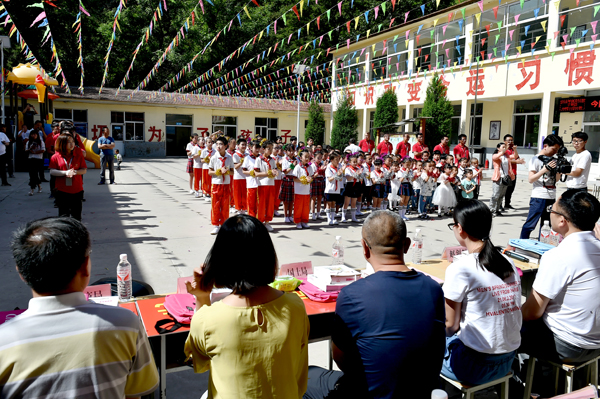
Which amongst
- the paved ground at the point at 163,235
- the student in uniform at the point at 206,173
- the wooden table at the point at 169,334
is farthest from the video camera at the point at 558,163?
the student in uniform at the point at 206,173

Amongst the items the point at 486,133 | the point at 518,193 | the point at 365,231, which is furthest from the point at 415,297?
the point at 486,133

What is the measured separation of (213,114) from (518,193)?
774 inches

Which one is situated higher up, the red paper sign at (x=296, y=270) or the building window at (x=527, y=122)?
the building window at (x=527, y=122)

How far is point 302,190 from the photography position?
8461 mm

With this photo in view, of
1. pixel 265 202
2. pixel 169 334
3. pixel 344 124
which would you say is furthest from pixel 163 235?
pixel 344 124

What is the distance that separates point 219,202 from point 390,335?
6.15 m

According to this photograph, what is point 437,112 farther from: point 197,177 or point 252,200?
point 252,200

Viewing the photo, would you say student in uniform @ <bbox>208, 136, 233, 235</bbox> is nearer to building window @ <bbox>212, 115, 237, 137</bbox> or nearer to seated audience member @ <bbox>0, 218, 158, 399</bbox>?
seated audience member @ <bbox>0, 218, 158, 399</bbox>

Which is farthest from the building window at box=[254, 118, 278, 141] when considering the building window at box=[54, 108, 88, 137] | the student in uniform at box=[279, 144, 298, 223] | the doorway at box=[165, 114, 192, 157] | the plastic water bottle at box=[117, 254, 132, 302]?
the plastic water bottle at box=[117, 254, 132, 302]

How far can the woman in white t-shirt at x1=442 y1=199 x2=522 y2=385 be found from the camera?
2352mm

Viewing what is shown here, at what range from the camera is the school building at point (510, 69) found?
16.0 metres

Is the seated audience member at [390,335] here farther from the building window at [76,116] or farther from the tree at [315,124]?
the building window at [76,116]

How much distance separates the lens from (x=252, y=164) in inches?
315

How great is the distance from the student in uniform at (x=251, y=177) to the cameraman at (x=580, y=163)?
5000 mm
